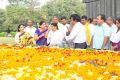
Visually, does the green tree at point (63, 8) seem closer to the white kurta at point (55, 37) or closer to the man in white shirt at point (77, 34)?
the white kurta at point (55, 37)

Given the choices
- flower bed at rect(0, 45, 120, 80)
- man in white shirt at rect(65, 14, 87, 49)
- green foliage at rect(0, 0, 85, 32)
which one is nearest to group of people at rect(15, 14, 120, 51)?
man in white shirt at rect(65, 14, 87, 49)

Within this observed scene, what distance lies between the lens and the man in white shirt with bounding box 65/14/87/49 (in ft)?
A: 41.7

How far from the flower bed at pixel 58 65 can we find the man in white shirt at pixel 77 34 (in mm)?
927

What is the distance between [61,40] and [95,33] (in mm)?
1127

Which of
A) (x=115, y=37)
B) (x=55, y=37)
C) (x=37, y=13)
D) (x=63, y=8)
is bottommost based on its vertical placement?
(x=37, y=13)

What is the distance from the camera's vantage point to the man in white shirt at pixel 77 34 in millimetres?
12711

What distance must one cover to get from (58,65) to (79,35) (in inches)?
160

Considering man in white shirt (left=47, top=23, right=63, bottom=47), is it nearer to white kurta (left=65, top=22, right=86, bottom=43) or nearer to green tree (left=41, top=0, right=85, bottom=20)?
white kurta (left=65, top=22, right=86, bottom=43)

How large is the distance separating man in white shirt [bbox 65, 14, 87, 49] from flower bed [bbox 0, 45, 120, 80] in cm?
93

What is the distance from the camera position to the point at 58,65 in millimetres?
9039

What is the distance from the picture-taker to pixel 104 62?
31.0ft

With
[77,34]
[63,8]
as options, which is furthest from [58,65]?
[63,8]

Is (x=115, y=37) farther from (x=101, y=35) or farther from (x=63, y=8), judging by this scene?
(x=63, y=8)

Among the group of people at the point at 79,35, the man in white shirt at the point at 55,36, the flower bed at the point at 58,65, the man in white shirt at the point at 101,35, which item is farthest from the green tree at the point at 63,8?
the flower bed at the point at 58,65
